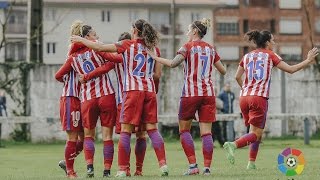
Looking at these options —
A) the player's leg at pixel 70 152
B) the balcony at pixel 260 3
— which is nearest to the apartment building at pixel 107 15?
the balcony at pixel 260 3

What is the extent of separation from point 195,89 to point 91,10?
77834 millimetres

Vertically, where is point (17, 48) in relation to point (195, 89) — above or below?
above

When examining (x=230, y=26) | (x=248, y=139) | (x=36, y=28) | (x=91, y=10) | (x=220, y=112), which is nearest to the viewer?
(x=248, y=139)

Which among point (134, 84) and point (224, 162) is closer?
point (134, 84)

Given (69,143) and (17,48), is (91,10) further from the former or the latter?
(69,143)

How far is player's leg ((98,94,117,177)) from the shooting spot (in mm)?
15844

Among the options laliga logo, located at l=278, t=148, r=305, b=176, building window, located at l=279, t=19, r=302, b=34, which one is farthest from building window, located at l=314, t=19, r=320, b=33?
laliga logo, located at l=278, t=148, r=305, b=176

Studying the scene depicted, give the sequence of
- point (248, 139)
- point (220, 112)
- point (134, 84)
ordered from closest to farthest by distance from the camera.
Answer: point (134, 84), point (248, 139), point (220, 112)

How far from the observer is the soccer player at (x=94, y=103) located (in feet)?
52.1

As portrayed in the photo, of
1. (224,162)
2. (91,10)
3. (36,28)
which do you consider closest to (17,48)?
(91,10)

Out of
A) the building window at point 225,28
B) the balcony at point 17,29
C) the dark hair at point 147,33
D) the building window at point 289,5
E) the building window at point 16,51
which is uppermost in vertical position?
the building window at point 289,5

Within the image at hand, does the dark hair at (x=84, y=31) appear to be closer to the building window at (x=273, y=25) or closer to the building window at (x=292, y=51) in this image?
the building window at (x=292, y=51)

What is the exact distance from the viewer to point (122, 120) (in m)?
15.5

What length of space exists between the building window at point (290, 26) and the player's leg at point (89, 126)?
9471 cm
